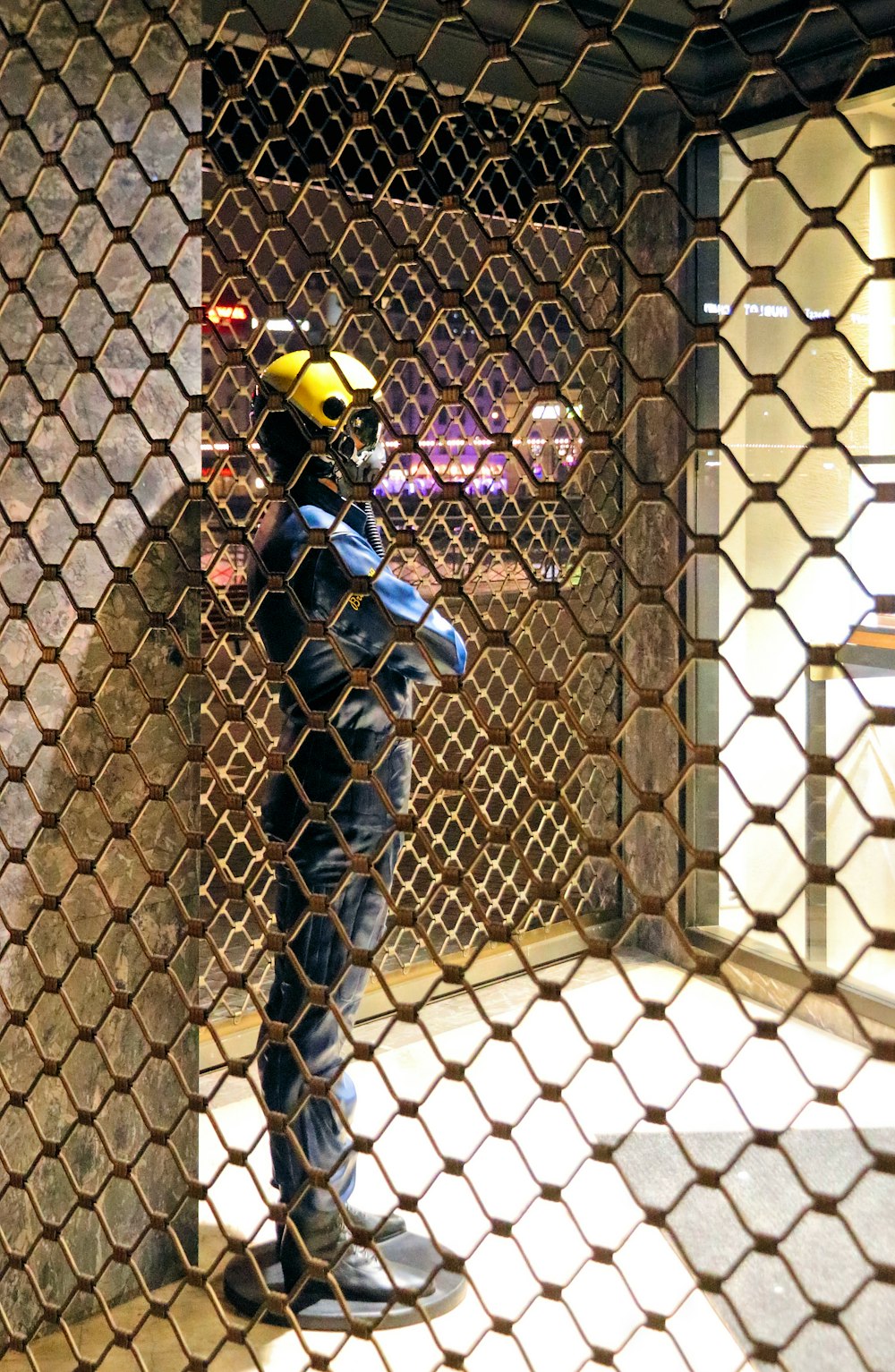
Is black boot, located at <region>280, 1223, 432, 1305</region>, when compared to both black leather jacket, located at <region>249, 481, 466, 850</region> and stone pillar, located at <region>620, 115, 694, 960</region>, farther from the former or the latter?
stone pillar, located at <region>620, 115, 694, 960</region>

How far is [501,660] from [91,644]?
8.59 ft

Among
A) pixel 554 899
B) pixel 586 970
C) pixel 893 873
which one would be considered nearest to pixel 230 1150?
pixel 554 899

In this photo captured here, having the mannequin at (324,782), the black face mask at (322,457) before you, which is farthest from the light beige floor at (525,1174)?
the black face mask at (322,457)

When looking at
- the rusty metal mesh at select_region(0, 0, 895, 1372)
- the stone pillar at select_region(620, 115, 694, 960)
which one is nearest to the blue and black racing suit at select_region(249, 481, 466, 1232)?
the rusty metal mesh at select_region(0, 0, 895, 1372)

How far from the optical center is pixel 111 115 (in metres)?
2.22

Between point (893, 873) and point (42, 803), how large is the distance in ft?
7.54

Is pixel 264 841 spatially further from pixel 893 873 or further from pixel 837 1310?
pixel 893 873

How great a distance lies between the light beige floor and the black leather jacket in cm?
44

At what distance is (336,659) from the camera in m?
2.30

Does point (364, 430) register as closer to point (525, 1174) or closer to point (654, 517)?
A: point (525, 1174)

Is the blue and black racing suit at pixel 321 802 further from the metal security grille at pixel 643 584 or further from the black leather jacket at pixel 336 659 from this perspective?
the metal security grille at pixel 643 584

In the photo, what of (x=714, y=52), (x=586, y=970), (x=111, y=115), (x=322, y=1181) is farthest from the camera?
(x=586, y=970)

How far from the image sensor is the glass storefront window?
3436 mm

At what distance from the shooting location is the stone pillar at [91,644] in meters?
2.17
